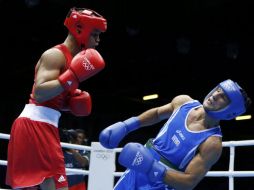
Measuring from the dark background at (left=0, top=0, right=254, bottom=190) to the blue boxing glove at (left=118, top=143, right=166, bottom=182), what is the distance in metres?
5.03

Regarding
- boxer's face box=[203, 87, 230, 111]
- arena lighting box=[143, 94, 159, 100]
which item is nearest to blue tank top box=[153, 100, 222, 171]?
boxer's face box=[203, 87, 230, 111]

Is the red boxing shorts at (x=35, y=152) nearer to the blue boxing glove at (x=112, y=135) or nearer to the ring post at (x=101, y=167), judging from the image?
the blue boxing glove at (x=112, y=135)

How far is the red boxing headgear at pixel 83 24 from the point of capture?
2.32 metres

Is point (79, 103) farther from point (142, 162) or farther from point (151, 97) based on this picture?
point (151, 97)

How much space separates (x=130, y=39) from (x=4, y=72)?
3.29 m

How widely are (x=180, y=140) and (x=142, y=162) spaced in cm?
26

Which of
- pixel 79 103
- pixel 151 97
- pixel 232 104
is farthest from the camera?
pixel 151 97

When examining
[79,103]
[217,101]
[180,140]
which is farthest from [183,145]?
[79,103]

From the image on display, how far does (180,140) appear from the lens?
2170 millimetres

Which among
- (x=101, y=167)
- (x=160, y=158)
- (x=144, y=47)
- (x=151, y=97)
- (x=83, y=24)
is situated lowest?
(x=151, y=97)

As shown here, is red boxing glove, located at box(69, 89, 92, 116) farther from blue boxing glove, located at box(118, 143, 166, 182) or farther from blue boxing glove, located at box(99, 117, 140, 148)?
blue boxing glove, located at box(118, 143, 166, 182)

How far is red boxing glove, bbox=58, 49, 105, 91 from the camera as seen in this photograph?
7.00ft

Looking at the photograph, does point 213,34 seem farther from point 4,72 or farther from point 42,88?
point 42,88

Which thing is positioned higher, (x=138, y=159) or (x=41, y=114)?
(x=41, y=114)
